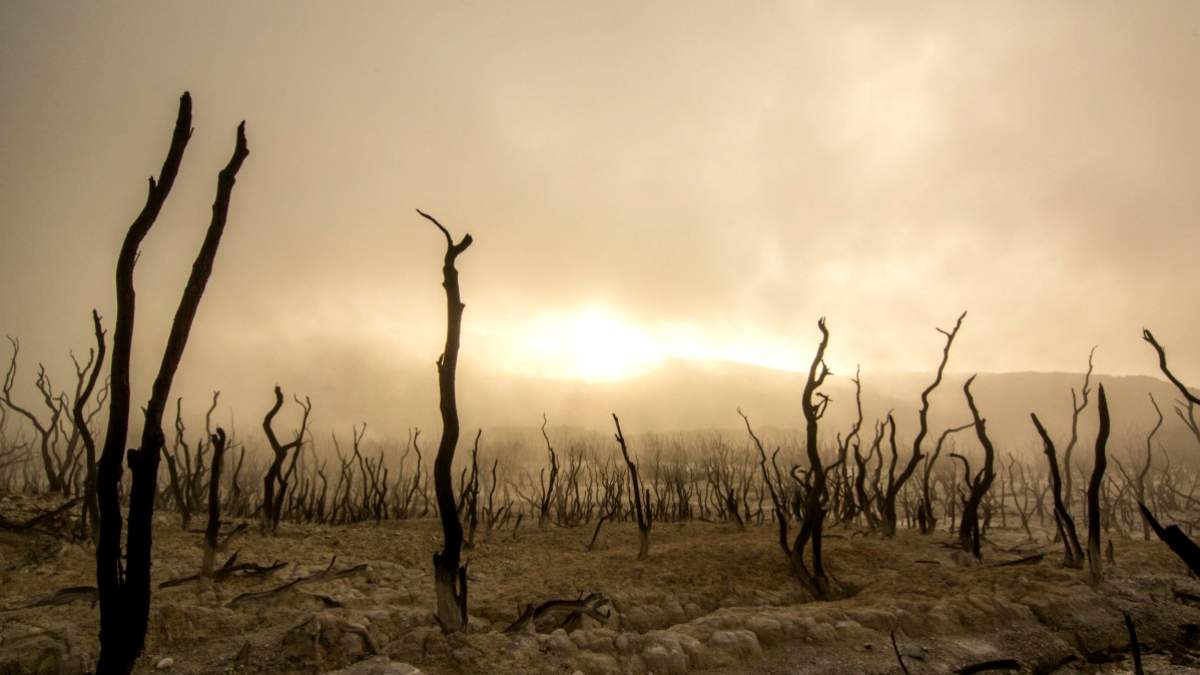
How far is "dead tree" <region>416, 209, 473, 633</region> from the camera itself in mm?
4723

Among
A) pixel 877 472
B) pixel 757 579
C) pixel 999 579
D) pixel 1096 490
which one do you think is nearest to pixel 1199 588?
pixel 1096 490

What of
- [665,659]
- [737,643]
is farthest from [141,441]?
[737,643]

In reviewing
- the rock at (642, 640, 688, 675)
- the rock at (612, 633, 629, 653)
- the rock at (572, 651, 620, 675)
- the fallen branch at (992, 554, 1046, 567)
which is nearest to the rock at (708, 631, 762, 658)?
the rock at (642, 640, 688, 675)

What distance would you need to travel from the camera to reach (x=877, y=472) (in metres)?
12.4

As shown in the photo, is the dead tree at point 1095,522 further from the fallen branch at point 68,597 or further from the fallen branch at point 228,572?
the fallen branch at point 68,597

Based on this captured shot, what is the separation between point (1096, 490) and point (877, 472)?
5.95 metres

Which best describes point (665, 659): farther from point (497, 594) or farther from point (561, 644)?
point (497, 594)

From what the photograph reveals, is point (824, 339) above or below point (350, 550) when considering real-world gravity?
above

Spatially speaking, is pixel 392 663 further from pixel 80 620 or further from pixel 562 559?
pixel 562 559

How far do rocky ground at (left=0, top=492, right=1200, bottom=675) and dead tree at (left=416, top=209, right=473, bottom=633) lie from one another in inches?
9.1

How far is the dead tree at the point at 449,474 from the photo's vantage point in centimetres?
472

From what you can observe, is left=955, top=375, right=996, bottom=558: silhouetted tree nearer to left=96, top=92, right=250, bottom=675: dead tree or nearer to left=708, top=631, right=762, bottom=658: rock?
left=708, top=631, right=762, bottom=658: rock

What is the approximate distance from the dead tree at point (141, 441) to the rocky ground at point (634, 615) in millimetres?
1315

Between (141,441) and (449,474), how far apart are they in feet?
8.12
